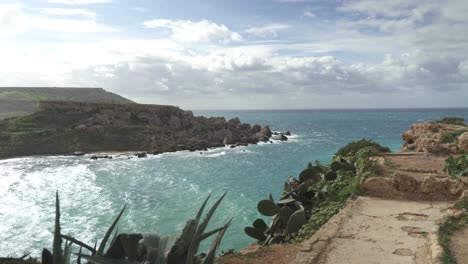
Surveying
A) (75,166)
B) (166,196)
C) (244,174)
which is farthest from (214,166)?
(75,166)

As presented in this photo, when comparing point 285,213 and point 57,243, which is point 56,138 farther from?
point 57,243

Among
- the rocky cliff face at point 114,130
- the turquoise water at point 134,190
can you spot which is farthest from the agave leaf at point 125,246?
the rocky cliff face at point 114,130

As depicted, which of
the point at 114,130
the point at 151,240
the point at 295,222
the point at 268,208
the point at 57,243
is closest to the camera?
the point at 57,243

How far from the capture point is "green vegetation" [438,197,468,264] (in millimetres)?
6954

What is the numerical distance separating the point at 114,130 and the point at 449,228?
61.4 m

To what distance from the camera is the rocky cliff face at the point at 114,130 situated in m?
58.8

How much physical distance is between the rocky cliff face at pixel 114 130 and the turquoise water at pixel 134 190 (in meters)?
6.70

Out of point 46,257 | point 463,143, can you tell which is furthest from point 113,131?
point 46,257

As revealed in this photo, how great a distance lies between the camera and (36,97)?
13725 centimetres

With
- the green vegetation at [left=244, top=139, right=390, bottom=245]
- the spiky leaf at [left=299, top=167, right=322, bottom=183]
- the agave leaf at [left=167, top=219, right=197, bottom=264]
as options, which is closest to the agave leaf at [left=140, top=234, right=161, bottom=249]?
the agave leaf at [left=167, top=219, right=197, bottom=264]

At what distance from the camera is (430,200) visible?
11.7 m

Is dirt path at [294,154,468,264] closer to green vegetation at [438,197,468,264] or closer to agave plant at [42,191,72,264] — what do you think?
green vegetation at [438,197,468,264]

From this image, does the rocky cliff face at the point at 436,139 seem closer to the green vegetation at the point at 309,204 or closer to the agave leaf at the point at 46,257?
the green vegetation at the point at 309,204

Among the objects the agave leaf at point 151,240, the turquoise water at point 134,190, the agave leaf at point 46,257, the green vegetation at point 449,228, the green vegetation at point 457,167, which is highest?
the agave leaf at point 151,240
